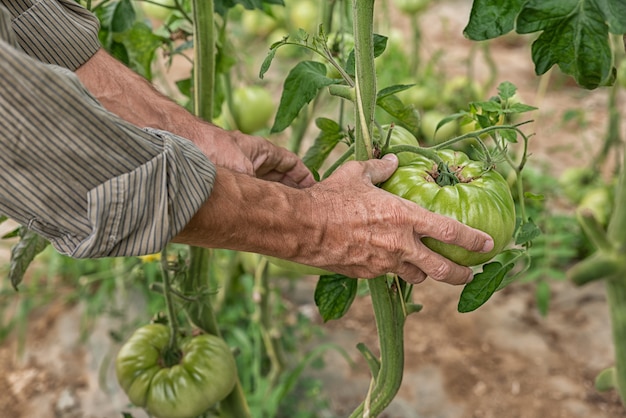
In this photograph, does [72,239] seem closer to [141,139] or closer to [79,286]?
[141,139]

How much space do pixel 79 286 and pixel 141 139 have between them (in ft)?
6.00

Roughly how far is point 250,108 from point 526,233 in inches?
42.3

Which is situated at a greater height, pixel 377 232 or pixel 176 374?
pixel 377 232

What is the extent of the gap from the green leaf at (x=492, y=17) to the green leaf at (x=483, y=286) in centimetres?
27

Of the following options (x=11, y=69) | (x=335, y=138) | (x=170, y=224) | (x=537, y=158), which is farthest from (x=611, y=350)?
(x=11, y=69)

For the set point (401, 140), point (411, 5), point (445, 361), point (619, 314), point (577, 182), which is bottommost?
point (445, 361)

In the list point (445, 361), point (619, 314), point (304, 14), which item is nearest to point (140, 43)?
point (619, 314)

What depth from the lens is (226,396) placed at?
4.07 ft

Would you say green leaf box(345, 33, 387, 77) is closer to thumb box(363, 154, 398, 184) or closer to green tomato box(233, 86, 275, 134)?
thumb box(363, 154, 398, 184)

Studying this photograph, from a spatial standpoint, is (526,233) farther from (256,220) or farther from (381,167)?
(256,220)

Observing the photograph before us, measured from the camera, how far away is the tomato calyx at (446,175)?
2.75 ft

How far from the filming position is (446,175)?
837mm

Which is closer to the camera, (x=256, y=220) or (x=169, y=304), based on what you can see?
(x=256, y=220)

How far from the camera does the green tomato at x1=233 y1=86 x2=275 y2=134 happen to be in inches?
73.2
